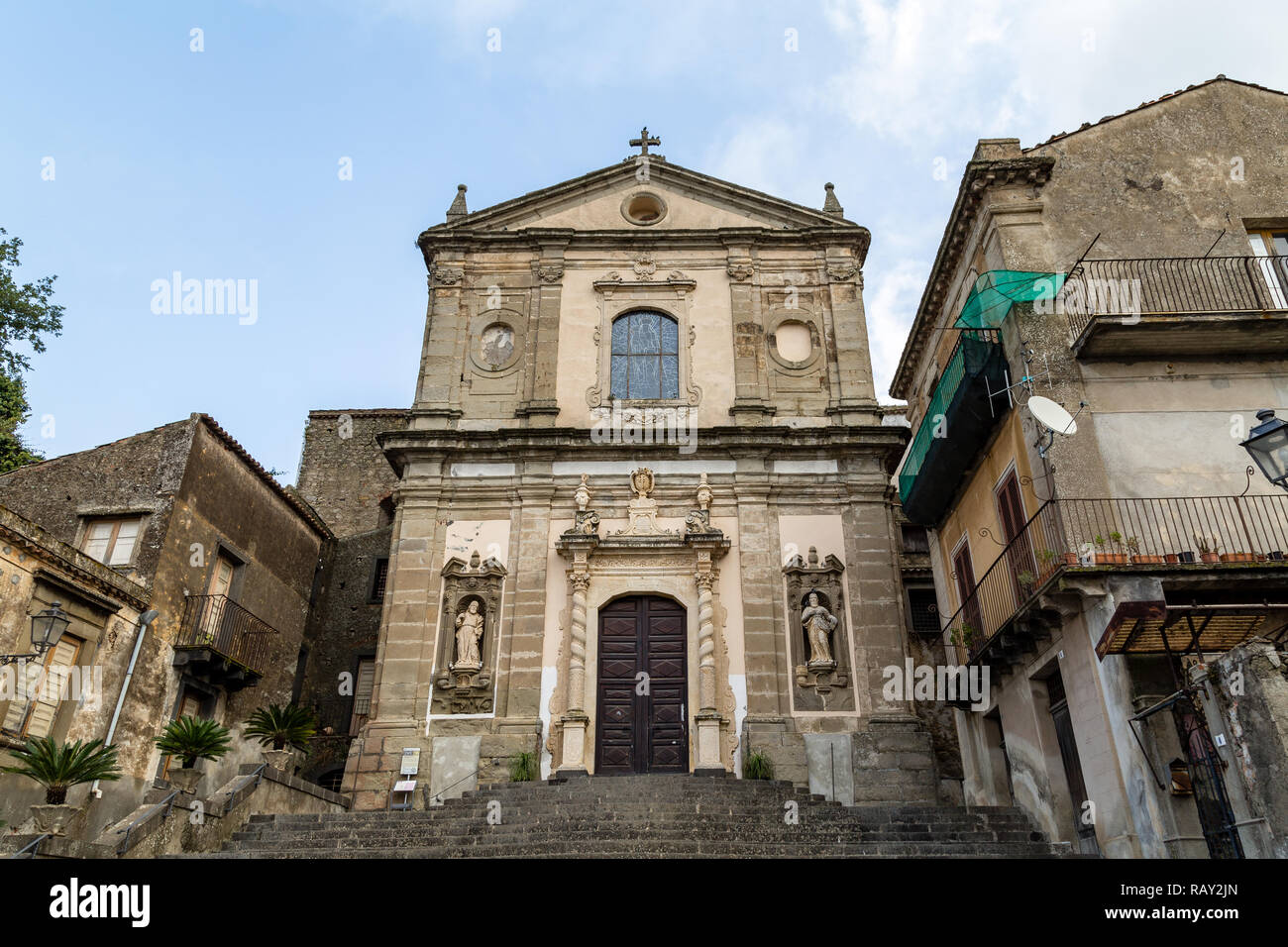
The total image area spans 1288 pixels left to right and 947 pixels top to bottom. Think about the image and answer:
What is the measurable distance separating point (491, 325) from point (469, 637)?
6.99m

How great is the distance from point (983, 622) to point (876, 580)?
2.65m

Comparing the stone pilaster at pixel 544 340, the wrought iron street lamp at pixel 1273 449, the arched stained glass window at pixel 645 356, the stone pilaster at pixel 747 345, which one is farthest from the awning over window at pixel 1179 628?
the stone pilaster at pixel 544 340

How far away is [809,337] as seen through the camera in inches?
800

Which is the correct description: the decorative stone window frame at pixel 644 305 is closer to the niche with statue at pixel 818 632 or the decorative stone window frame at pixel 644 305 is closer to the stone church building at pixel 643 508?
the stone church building at pixel 643 508

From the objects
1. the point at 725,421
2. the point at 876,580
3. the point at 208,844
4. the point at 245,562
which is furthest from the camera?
the point at 245,562

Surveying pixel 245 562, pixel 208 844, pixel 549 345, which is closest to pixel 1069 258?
pixel 549 345

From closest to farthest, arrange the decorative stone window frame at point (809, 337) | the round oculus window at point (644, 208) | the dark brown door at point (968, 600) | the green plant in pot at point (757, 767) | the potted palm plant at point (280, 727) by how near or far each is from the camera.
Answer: the dark brown door at point (968, 600) → the green plant in pot at point (757, 767) → the potted palm plant at point (280, 727) → the decorative stone window frame at point (809, 337) → the round oculus window at point (644, 208)

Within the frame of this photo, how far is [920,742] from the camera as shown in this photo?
15891 mm

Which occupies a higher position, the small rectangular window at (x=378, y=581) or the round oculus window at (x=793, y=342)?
the round oculus window at (x=793, y=342)

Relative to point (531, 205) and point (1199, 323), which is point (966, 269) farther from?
point (531, 205)

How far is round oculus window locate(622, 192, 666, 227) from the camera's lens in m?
21.9

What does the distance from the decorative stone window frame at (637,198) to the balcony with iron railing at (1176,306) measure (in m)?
10.0

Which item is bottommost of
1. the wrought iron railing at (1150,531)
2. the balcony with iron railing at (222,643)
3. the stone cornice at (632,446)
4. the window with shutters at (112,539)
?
the wrought iron railing at (1150,531)

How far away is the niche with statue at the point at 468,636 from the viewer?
656 inches
